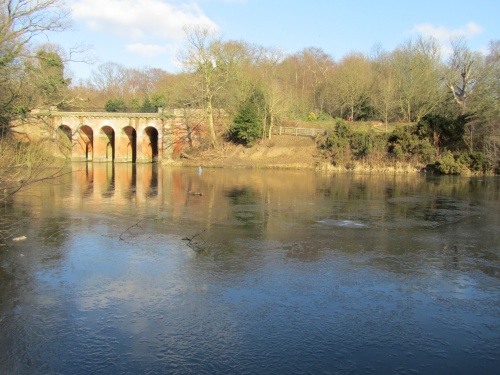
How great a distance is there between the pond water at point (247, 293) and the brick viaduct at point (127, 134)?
112 feet

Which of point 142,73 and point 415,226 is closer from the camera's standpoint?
point 415,226

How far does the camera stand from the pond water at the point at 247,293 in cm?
552

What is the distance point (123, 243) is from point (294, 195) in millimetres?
11386

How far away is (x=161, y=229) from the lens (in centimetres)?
1265

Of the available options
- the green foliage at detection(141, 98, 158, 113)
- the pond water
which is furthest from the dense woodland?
the pond water

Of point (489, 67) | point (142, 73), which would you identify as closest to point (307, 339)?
point (489, 67)

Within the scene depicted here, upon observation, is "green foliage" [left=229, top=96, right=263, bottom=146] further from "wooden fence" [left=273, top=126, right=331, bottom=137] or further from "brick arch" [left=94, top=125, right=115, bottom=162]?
"brick arch" [left=94, top=125, right=115, bottom=162]

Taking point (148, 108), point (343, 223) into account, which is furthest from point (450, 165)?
point (148, 108)

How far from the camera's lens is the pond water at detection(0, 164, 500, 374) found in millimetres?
5520

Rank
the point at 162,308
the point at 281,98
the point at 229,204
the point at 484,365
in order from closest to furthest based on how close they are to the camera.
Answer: the point at 484,365 → the point at 162,308 → the point at 229,204 → the point at 281,98

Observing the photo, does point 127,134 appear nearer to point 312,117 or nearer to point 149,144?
point 149,144

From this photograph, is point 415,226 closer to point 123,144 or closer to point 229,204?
point 229,204

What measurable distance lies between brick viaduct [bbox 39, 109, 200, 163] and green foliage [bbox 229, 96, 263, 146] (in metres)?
7.17

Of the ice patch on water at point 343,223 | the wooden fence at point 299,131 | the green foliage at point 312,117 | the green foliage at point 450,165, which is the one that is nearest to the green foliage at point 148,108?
the wooden fence at point 299,131
